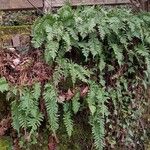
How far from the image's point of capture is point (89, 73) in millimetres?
7059

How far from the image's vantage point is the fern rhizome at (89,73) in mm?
6801

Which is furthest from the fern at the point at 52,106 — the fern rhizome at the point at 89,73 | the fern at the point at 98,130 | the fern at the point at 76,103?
the fern at the point at 98,130

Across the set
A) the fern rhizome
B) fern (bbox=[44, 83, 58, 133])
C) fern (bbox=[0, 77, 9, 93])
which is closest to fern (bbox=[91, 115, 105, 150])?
Result: the fern rhizome

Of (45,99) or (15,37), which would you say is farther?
(15,37)

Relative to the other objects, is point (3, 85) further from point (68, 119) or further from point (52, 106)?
point (68, 119)

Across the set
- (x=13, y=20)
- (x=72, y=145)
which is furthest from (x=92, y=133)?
(x=13, y=20)

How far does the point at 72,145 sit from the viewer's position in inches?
281

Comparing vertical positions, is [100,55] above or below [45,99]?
above

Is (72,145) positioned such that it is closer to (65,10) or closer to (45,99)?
(45,99)

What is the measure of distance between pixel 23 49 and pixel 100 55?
4.09ft

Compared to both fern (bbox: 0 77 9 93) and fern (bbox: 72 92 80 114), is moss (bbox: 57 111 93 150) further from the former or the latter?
fern (bbox: 0 77 9 93)

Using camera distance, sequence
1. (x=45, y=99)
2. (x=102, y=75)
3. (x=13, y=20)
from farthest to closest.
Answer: (x=13, y=20) < (x=102, y=75) < (x=45, y=99)

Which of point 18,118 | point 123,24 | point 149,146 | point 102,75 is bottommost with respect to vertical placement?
point 149,146

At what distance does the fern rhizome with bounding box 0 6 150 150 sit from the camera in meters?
6.80
